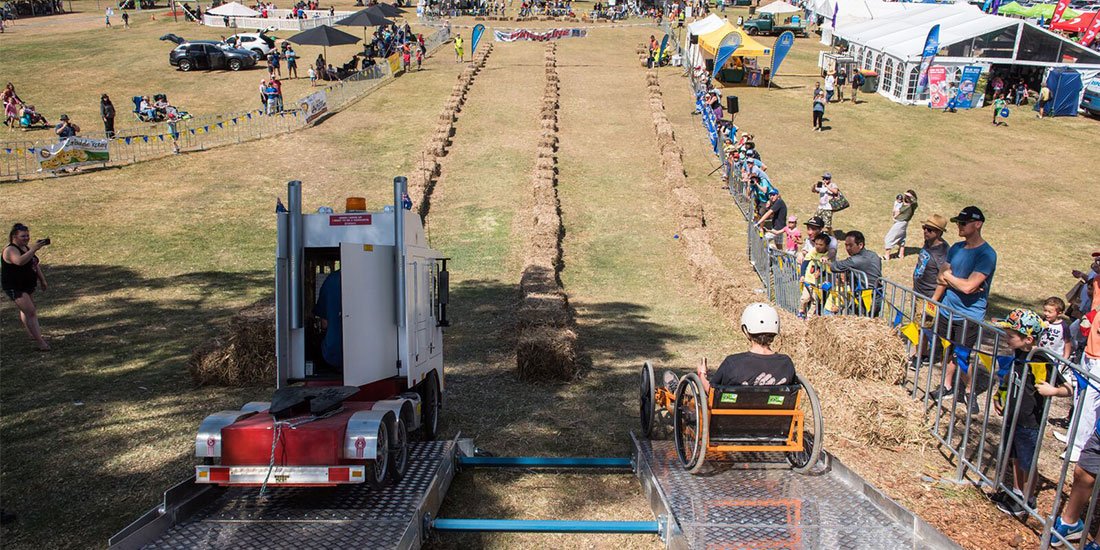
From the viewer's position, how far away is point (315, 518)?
6.55 meters

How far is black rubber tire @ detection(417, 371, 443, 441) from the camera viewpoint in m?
9.12

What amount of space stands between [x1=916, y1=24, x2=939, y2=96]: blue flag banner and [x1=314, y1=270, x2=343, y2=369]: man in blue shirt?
34.7 metres

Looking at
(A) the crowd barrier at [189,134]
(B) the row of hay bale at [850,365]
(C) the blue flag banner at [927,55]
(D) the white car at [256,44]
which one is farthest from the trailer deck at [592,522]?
(D) the white car at [256,44]

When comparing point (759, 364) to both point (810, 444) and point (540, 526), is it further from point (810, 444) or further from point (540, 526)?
point (540, 526)

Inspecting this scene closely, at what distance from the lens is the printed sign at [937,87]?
36250mm

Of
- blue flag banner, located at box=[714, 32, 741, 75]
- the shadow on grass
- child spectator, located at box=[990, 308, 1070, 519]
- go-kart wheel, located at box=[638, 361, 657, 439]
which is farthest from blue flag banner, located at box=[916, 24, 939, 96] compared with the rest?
go-kart wheel, located at box=[638, 361, 657, 439]

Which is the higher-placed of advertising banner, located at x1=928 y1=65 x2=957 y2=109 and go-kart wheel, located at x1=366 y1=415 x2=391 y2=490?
advertising banner, located at x1=928 y1=65 x2=957 y2=109

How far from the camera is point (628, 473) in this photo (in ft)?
28.2

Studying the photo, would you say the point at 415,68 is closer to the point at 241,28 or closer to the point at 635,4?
the point at 241,28

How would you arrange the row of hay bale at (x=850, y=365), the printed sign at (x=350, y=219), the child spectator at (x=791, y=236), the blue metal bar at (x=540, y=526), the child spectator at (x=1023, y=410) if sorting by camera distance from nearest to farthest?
the blue metal bar at (x=540, y=526) < the child spectator at (x=1023, y=410) < the printed sign at (x=350, y=219) < the row of hay bale at (x=850, y=365) < the child spectator at (x=791, y=236)

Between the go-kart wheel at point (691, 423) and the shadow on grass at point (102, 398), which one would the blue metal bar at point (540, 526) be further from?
the shadow on grass at point (102, 398)

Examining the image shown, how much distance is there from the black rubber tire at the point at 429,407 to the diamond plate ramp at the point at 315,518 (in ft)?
5.38

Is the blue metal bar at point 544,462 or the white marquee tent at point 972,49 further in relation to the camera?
the white marquee tent at point 972,49

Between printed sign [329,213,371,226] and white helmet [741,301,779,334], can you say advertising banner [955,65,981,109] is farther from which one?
printed sign [329,213,371,226]
